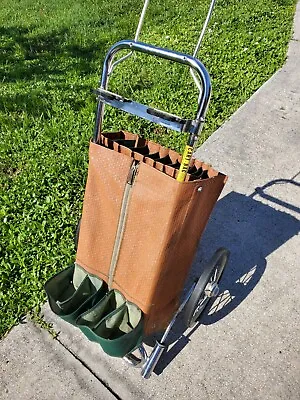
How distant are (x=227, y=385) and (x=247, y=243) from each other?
1060 mm

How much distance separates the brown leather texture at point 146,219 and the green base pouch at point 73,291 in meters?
0.05

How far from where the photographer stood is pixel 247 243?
323cm

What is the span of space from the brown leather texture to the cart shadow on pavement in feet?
1.75

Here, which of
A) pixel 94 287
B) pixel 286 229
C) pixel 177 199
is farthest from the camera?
pixel 286 229

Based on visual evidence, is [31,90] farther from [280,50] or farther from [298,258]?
[298,258]

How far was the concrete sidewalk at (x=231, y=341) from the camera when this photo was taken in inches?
96.0

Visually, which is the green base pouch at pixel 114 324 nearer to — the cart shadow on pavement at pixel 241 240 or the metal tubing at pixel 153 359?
the metal tubing at pixel 153 359

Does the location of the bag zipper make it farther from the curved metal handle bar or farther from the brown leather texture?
the curved metal handle bar

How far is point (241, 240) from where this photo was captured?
10.7 feet

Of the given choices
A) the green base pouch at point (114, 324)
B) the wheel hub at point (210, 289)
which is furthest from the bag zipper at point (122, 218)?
the wheel hub at point (210, 289)

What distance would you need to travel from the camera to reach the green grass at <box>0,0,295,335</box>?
318cm

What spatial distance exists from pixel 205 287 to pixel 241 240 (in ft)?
3.19

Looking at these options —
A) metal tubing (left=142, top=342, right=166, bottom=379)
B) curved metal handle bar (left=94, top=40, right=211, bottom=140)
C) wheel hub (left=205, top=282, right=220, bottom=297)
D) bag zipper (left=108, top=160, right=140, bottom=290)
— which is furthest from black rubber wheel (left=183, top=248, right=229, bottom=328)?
curved metal handle bar (left=94, top=40, right=211, bottom=140)

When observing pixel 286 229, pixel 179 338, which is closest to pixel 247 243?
pixel 286 229
